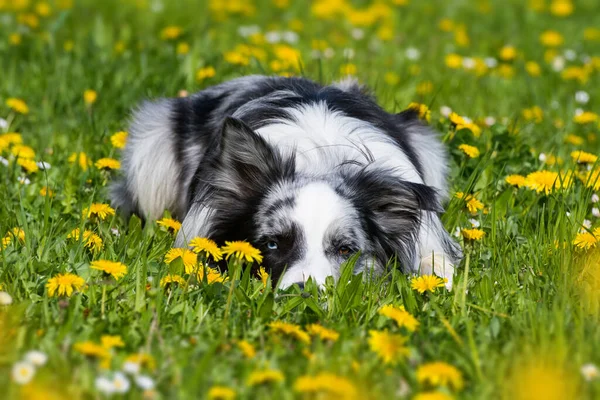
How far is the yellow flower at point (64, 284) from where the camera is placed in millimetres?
3499

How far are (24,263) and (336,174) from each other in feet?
4.93


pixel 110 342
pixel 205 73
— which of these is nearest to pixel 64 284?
pixel 110 342

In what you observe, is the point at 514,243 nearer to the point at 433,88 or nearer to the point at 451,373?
the point at 451,373

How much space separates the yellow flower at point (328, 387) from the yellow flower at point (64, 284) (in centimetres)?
118

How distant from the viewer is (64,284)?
3.50 meters

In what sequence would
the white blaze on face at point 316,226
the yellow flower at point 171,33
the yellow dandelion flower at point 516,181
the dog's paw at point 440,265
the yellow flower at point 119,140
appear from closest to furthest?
the white blaze on face at point 316,226, the dog's paw at point 440,265, the yellow dandelion flower at point 516,181, the yellow flower at point 119,140, the yellow flower at point 171,33

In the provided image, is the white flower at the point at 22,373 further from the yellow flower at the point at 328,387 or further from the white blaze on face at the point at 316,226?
the white blaze on face at the point at 316,226

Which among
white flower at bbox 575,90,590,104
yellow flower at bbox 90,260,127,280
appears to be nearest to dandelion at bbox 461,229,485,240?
yellow flower at bbox 90,260,127,280

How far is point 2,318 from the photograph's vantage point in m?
3.15

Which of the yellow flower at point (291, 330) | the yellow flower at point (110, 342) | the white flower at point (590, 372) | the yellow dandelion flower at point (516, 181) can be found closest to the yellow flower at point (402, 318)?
the yellow flower at point (291, 330)

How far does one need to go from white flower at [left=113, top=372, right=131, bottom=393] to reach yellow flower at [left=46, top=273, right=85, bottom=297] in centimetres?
83

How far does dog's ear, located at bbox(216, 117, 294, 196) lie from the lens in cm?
426

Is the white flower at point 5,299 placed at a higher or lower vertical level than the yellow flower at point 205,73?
lower

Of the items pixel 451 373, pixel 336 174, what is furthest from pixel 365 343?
pixel 336 174
